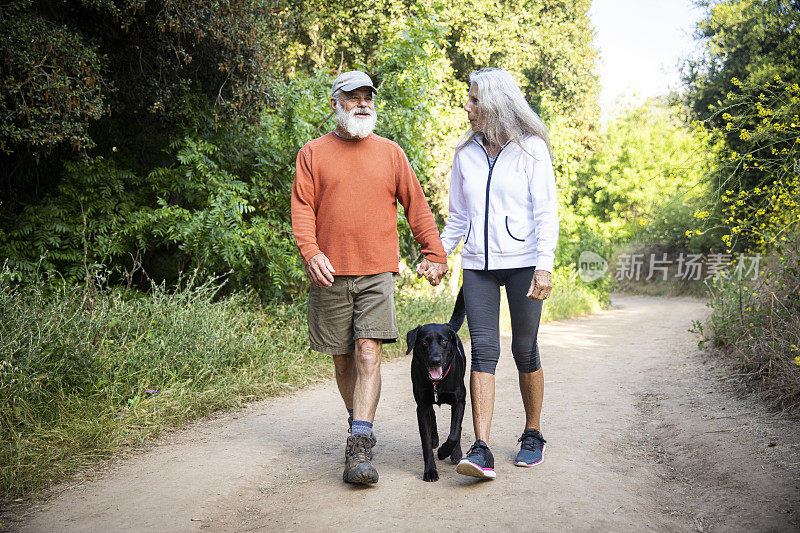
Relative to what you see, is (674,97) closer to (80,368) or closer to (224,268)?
(224,268)

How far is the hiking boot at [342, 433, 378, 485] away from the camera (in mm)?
3375

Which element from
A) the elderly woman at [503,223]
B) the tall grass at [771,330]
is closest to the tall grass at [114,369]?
the elderly woman at [503,223]

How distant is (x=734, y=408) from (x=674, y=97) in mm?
12626

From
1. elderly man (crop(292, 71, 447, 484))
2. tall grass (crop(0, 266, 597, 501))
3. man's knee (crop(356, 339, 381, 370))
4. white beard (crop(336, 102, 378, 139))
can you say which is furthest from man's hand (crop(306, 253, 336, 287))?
tall grass (crop(0, 266, 597, 501))

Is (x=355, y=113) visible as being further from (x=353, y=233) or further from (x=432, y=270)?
(x=432, y=270)

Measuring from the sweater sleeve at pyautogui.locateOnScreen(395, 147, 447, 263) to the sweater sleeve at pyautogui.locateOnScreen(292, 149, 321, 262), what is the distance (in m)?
0.54

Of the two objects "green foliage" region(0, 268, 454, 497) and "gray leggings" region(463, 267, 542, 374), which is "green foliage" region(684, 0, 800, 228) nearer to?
"gray leggings" region(463, 267, 542, 374)

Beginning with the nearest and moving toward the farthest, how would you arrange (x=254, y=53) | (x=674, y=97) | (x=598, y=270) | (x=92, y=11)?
(x=92, y=11) → (x=254, y=53) → (x=674, y=97) → (x=598, y=270)

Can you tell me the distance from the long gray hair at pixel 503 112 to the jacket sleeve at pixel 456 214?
318 mm

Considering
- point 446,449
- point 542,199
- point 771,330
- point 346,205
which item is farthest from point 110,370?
point 771,330

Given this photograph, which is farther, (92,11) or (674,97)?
(674,97)

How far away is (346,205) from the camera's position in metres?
3.72

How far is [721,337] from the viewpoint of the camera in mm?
7312

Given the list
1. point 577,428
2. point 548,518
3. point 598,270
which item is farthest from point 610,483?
point 598,270
